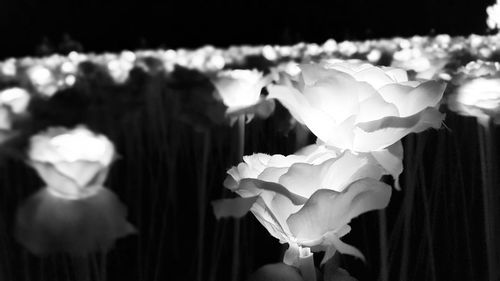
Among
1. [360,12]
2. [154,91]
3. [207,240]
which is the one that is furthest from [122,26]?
[207,240]

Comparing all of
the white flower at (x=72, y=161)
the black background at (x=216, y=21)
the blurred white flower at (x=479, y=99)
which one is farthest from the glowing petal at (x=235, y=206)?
the black background at (x=216, y=21)

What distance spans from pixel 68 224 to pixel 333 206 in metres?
0.17

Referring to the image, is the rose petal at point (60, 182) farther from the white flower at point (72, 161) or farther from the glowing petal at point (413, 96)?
the glowing petal at point (413, 96)

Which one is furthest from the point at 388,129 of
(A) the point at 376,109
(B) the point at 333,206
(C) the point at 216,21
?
(C) the point at 216,21

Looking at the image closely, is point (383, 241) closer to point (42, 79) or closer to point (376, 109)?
point (376, 109)

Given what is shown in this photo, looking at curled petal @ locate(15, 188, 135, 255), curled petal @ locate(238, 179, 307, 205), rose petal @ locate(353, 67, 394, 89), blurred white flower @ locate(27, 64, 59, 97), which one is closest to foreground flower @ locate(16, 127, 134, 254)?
curled petal @ locate(15, 188, 135, 255)

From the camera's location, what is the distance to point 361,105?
0.51m

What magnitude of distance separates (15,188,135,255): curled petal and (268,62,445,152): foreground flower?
0.53ft

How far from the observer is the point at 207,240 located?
131 cm

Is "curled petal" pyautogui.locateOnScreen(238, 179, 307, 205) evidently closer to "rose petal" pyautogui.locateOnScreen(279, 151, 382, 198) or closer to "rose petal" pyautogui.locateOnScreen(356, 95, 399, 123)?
"rose petal" pyautogui.locateOnScreen(279, 151, 382, 198)

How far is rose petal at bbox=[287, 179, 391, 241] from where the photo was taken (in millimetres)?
400

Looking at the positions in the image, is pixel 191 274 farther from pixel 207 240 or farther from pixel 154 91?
pixel 154 91

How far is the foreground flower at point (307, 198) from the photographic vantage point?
1.32ft

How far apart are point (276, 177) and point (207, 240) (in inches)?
35.8
